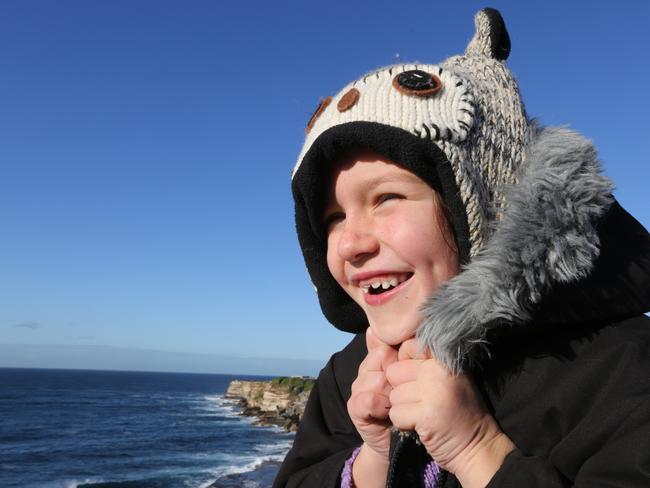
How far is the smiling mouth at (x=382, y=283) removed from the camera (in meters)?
1.70

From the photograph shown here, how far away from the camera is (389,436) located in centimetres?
174

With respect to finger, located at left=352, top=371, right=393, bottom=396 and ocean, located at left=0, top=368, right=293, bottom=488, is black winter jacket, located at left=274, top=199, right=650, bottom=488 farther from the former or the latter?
ocean, located at left=0, top=368, right=293, bottom=488

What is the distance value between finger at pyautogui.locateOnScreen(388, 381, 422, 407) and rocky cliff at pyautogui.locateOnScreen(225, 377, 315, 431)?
45.7 m

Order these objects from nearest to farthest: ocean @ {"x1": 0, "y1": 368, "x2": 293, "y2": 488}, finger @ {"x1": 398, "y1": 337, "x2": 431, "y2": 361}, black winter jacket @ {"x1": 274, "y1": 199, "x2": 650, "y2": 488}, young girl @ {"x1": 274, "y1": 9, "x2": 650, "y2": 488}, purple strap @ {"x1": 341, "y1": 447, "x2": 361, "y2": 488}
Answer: black winter jacket @ {"x1": 274, "y1": 199, "x2": 650, "y2": 488} < young girl @ {"x1": 274, "y1": 9, "x2": 650, "y2": 488} < finger @ {"x1": 398, "y1": 337, "x2": 431, "y2": 361} < purple strap @ {"x1": 341, "y1": 447, "x2": 361, "y2": 488} < ocean @ {"x1": 0, "y1": 368, "x2": 293, "y2": 488}

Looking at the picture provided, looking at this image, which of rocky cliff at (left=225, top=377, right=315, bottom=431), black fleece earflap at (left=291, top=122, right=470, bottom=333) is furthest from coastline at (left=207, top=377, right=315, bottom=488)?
black fleece earflap at (left=291, top=122, right=470, bottom=333)

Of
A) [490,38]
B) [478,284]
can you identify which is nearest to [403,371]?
[478,284]

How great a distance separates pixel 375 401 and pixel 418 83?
96cm

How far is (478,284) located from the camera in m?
1.47

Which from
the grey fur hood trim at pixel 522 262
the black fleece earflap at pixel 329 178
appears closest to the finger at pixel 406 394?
the grey fur hood trim at pixel 522 262

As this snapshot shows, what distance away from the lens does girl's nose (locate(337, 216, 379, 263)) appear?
170 centimetres

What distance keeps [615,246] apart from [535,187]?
333mm

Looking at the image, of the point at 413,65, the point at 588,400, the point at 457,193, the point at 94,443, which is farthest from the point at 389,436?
the point at 94,443

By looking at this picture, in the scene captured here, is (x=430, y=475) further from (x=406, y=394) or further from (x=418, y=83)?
(x=418, y=83)

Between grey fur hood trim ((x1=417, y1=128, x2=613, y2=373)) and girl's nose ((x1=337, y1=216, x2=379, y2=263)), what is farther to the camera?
girl's nose ((x1=337, y1=216, x2=379, y2=263))
